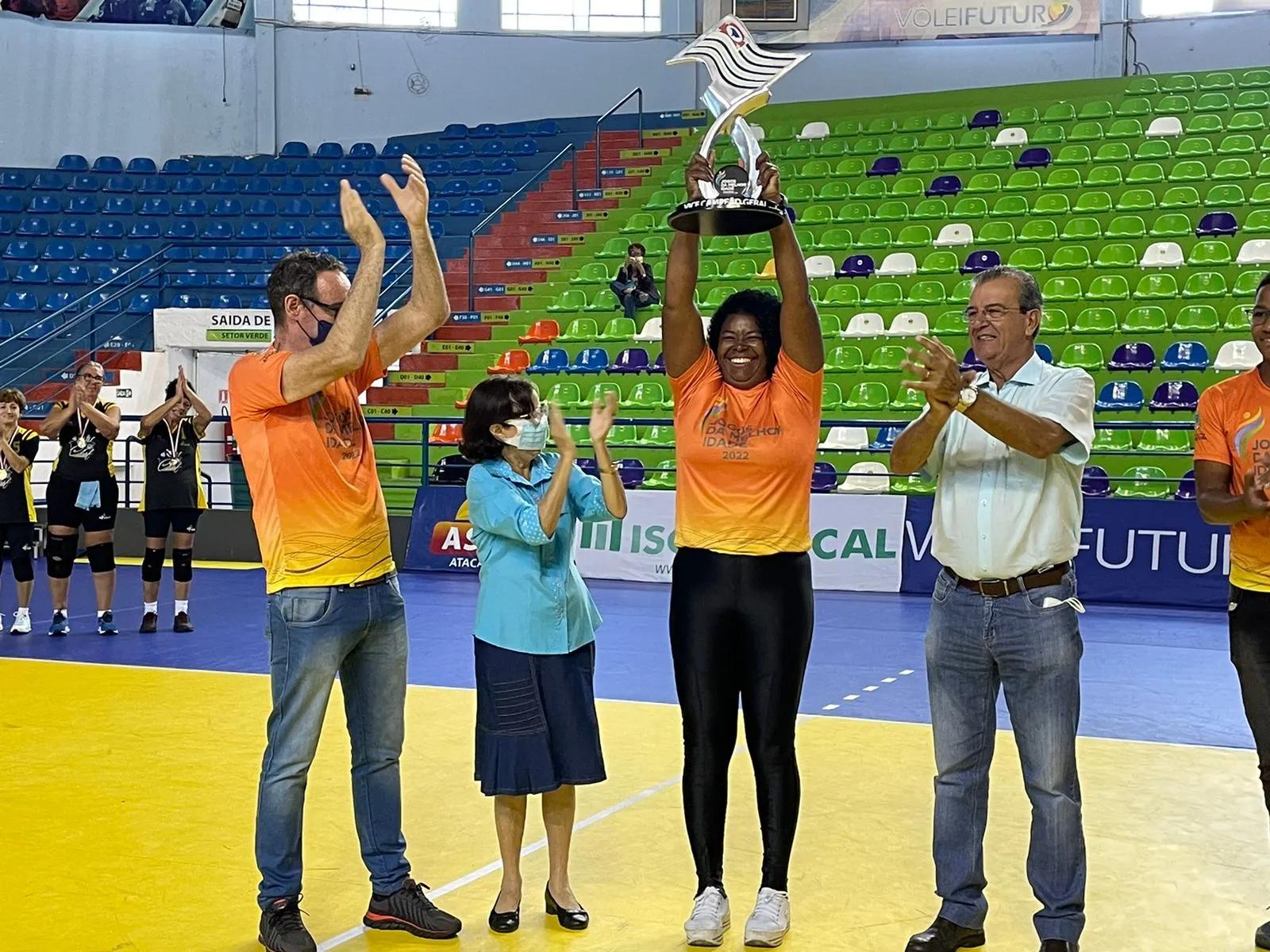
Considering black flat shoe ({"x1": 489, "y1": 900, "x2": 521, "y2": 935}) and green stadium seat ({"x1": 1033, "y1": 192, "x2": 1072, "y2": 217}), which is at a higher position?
green stadium seat ({"x1": 1033, "y1": 192, "x2": 1072, "y2": 217})

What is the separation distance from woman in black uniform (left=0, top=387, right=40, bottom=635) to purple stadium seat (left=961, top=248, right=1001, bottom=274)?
11.7 m

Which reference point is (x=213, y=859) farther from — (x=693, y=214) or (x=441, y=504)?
(x=441, y=504)

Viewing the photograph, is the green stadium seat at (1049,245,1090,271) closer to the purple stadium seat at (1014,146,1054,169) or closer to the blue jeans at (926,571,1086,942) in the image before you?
the purple stadium seat at (1014,146,1054,169)

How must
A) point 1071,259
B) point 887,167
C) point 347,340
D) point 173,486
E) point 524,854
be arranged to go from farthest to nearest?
point 887,167 → point 1071,259 → point 173,486 → point 524,854 → point 347,340

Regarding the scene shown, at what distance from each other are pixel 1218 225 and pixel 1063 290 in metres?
2.23

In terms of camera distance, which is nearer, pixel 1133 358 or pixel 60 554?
pixel 60 554

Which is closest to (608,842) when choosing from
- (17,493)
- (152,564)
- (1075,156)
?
(152,564)

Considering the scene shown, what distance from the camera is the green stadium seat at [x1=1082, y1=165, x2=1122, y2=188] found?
18.8 m

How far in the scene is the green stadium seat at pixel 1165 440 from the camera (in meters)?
14.3

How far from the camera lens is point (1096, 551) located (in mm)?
12758

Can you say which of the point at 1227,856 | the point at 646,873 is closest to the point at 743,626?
the point at 646,873

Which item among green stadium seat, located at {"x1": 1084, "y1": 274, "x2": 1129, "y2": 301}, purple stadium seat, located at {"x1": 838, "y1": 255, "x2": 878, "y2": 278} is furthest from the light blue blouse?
purple stadium seat, located at {"x1": 838, "y1": 255, "x2": 878, "y2": 278}

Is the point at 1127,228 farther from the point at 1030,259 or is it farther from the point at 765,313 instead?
the point at 765,313

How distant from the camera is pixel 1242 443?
15.1ft
